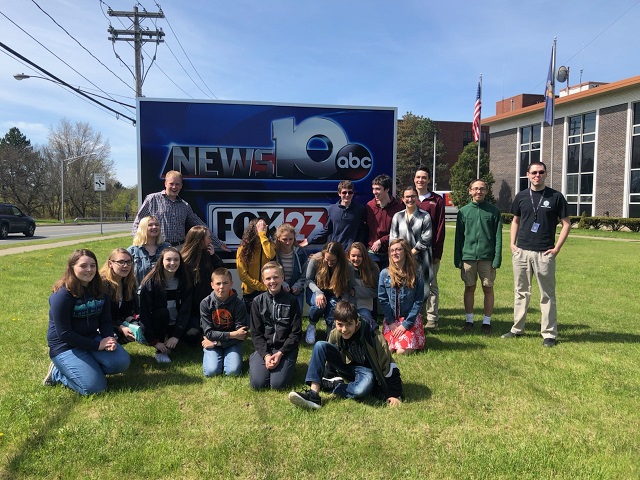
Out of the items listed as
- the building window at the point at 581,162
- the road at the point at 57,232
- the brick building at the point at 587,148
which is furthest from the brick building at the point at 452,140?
the road at the point at 57,232

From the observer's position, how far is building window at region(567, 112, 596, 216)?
31.7m

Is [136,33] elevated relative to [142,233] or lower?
elevated

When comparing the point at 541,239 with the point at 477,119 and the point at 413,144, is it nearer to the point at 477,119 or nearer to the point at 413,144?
the point at 477,119

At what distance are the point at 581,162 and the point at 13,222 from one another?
Answer: 117ft

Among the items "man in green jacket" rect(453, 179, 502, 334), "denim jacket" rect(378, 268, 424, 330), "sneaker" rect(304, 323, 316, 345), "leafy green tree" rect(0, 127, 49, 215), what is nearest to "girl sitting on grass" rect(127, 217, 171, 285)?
"sneaker" rect(304, 323, 316, 345)

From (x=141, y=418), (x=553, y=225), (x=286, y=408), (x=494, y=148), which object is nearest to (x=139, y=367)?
(x=141, y=418)

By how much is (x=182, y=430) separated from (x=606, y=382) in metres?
3.73

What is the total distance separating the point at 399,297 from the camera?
509cm

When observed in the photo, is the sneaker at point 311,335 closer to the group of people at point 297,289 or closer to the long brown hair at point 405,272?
the group of people at point 297,289

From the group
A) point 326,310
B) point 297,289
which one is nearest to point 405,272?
point 326,310

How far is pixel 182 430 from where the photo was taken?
10.7 ft

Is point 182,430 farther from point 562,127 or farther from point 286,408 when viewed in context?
point 562,127

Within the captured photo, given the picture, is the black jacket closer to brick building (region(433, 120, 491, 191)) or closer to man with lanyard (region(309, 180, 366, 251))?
man with lanyard (region(309, 180, 366, 251))

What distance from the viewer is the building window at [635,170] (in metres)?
28.3
